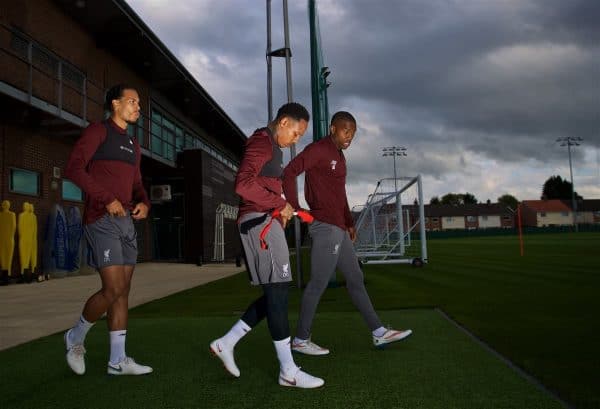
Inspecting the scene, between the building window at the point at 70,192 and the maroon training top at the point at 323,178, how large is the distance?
12.7m

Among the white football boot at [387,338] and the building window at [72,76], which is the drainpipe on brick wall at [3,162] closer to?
the building window at [72,76]

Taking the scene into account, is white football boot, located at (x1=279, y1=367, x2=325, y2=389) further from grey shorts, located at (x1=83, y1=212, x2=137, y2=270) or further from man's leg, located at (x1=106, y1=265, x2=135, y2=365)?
grey shorts, located at (x1=83, y1=212, x2=137, y2=270)

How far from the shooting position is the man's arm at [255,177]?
2.75 metres

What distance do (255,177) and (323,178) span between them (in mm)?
1016

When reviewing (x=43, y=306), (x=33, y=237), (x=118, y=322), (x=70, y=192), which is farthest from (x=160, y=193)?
(x=118, y=322)

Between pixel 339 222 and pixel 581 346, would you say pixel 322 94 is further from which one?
pixel 581 346

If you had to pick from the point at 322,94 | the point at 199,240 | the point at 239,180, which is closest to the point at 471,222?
the point at 199,240

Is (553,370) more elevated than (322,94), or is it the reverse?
(322,94)

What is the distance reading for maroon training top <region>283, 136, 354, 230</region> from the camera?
3.60 metres

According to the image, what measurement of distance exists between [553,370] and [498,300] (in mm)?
3525

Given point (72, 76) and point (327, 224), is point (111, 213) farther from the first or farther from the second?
point (72, 76)

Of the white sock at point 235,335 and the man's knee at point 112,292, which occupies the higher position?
the man's knee at point 112,292

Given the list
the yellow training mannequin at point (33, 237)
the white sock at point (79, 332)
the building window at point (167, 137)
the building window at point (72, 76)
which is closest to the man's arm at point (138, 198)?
the white sock at point (79, 332)

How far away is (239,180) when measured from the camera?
9.07 ft
